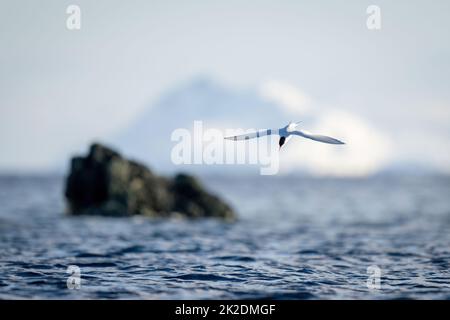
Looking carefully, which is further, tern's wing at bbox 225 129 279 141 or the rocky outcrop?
the rocky outcrop

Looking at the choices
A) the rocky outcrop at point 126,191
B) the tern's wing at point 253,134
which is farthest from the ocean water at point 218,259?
the tern's wing at point 253,134

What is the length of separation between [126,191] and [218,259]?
1995 centimetres

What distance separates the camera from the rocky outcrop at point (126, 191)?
4583 cm

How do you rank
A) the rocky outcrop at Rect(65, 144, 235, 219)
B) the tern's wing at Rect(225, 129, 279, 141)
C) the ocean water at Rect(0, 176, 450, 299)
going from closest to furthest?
the tern's wing at Rect(225, 129, 279, 141) → the ocean water at Rect(0, 176, 450, 299) → the rocky outcrop at Rect(65, 144, 235, 219)

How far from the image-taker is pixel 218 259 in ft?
89.4

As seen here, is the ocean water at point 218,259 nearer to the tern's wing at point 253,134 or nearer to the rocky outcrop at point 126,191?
the rocky outcrop at point 126,191

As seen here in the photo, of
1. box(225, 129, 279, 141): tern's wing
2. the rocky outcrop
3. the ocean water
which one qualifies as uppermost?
box(225, 129, 279, 141): tern's wing

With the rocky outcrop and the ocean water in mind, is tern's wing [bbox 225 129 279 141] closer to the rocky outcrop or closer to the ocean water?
the ocean water

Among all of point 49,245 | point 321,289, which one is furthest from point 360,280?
point 49,245

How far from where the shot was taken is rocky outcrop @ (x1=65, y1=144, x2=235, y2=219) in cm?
4583

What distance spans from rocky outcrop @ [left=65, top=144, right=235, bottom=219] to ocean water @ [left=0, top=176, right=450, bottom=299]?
6.12 ft

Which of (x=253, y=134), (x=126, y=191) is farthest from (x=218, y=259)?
(x=126, y=191)

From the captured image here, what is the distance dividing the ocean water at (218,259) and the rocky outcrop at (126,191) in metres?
1.86

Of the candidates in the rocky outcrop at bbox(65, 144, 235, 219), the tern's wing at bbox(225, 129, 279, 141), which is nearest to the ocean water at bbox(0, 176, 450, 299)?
the rocky outcrop at bbox(65, 144, 235, 219)
